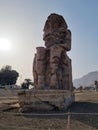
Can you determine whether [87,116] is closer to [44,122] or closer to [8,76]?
[44,122]

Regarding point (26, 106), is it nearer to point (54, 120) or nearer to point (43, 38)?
point (54, 120)

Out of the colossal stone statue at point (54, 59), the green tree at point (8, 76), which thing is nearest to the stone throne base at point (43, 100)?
the colossal stone statue at point (54, 59)

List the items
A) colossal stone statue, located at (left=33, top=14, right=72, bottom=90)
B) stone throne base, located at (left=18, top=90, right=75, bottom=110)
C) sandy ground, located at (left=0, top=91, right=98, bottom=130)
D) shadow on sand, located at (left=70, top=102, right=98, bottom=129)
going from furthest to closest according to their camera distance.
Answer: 1. colossal stone statue, located at (left=33, top=14, right=72, bottom=90)
2. stone throne base, located at (left=18, top=90, right=75, bottom=110)
3. shadow on sand, located at (left=70, top=102, right=98, bottom=129)
4. sandy ground, located at (left=0, top=91, right=98, bottom=130)

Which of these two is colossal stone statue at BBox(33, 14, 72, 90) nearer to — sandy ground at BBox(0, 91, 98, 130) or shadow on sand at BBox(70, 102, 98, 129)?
shadow on sand at BBox(70, 102, 98, 129)

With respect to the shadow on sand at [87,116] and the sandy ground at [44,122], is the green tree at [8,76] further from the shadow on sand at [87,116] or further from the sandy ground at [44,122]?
the sandy ground at [44,122]

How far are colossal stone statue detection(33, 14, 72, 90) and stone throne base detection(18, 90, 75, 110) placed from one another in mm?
1275

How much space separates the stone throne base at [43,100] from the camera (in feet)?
41.0

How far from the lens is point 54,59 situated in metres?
13.9

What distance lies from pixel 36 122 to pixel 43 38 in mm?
6003

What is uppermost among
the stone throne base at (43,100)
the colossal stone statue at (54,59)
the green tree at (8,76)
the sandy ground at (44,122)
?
the green tree at (8,76)

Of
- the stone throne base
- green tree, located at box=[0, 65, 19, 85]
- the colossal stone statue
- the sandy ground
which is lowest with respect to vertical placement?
the sandy ground

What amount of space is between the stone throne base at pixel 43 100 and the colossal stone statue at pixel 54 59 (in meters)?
1.27

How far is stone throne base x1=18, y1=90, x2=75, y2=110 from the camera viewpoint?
12.5m

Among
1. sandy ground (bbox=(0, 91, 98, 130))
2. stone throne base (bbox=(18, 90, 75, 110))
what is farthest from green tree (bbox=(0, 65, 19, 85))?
sandy ground (bbox=(0, 91, 98, 130))
